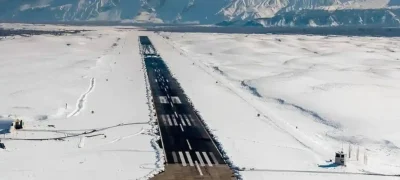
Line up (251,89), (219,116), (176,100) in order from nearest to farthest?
(219,116), (176,100), (251,89)

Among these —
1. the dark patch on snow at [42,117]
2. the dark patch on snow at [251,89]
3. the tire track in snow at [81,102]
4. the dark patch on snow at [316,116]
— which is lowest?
the dark patch on snow at [251,89]

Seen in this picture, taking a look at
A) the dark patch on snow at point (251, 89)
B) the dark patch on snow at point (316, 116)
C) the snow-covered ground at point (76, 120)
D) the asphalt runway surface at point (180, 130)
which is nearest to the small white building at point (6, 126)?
the snow-covered ground at point (76, 120)

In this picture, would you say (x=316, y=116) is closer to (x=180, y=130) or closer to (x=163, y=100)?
(x=180, y=130)

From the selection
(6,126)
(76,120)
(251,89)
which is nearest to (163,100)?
(76,120)

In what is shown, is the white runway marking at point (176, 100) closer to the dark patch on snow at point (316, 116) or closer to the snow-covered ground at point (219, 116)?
the snow-covered ground at point (219, 116)

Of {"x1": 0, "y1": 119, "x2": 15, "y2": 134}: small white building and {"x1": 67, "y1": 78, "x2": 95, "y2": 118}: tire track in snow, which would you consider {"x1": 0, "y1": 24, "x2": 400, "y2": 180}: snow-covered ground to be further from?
{"x1": 0, "y1": 119, "x2": 15, "y2": 134}: small white building

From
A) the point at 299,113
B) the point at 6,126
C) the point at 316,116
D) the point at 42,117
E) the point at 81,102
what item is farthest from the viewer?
the point at 81,102
